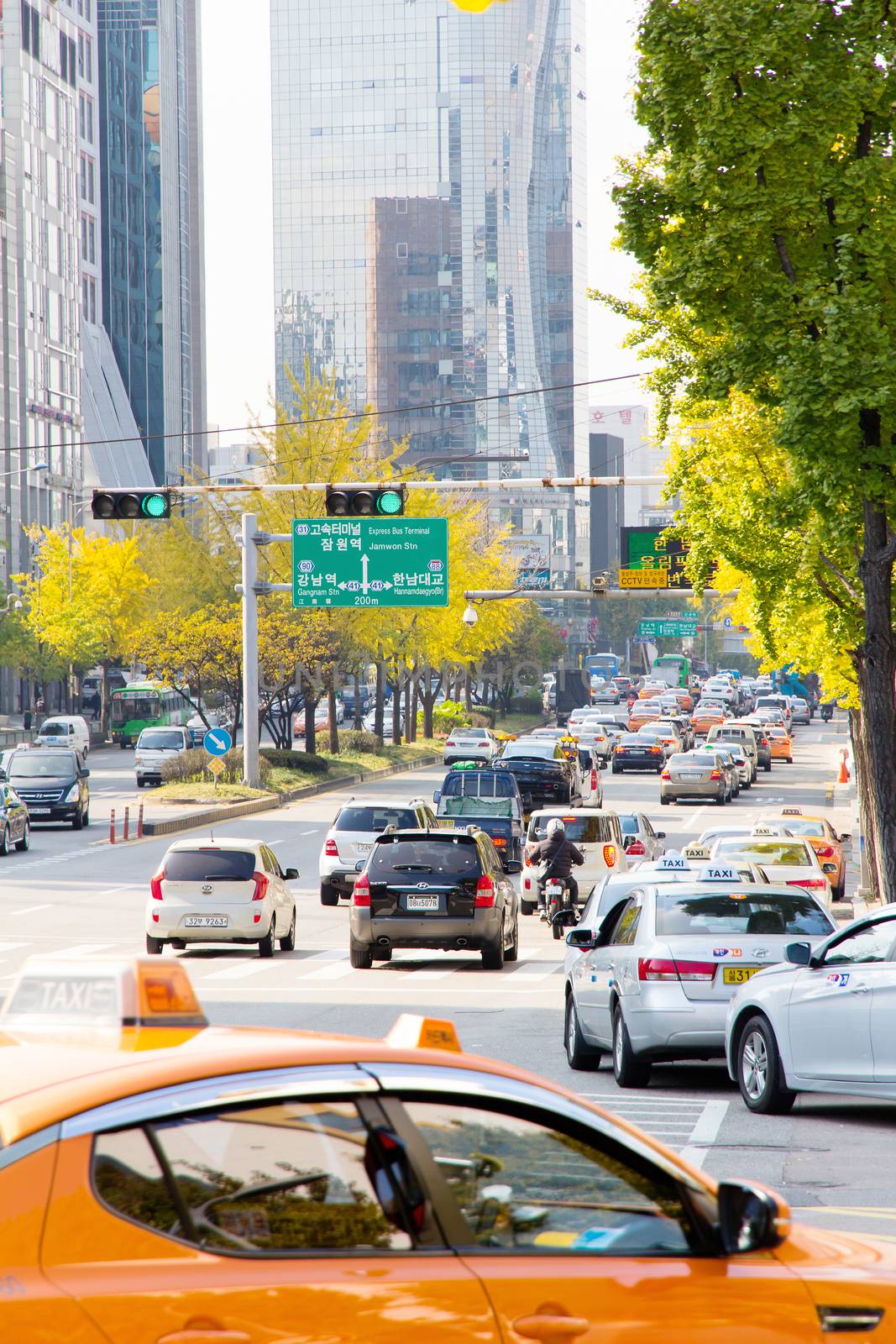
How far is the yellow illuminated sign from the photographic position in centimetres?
5003

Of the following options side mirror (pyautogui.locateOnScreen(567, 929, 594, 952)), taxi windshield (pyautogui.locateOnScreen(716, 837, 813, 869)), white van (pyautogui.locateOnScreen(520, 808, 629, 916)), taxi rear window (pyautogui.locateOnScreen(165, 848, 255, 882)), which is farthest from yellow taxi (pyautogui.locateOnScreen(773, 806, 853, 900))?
side mirror (pyautogui.locateOnScreen(567, 929, 594, 952))

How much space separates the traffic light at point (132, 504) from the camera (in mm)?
29734

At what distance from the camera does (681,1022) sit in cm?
1242

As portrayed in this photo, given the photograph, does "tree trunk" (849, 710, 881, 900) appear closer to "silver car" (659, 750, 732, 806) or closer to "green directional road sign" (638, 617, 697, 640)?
"silver car" (659, 750, 732, 806)

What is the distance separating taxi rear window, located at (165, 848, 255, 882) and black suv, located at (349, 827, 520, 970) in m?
1.90

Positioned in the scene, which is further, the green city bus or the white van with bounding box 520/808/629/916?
the green city bus

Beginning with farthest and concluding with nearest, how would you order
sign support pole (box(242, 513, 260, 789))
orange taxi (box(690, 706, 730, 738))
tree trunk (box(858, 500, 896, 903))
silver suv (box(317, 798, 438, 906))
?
orange taxi (box(690, 706, 730, 738)) → sign support pole (box(242, 513, 260, 789)) → silver suv (box(317, 798, 438, 906)) → tree trunk (box(858, 500, 896, 903))

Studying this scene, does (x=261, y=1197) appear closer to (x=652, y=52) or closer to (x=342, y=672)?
(x=652, y=52)

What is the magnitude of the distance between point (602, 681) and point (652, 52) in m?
127

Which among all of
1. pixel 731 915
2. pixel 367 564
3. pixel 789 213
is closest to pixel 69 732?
pixel 367 564

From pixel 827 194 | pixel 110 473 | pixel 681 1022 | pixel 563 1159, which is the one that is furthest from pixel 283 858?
pixel 110 473

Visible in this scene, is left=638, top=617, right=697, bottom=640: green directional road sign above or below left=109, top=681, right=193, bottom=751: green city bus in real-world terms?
above

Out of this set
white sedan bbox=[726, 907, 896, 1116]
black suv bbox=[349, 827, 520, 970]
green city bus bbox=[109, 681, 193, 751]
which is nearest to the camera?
white sedan bbox=[726, 907, 896, 1116]

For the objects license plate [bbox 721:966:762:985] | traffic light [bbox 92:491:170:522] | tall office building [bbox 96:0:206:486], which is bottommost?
license plate [bbox 721:966:762:985]
